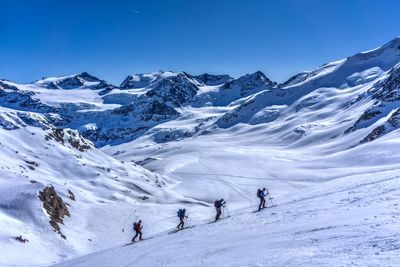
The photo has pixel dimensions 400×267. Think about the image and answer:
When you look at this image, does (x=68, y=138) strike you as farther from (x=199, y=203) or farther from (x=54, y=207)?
(x=54, y=207)

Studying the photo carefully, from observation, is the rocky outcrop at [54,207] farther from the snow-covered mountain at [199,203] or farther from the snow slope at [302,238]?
the snow slope at [302,238]

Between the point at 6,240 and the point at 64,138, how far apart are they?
4328 cm

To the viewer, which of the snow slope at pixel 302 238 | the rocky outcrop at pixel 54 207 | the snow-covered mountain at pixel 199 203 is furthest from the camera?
the rocky outcrop at pixel 54 207

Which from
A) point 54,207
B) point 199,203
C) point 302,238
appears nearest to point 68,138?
point 199,203

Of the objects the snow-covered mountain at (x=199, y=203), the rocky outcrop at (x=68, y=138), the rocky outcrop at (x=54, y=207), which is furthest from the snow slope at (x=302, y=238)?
the rocky outcrop at (x=68, y=138)

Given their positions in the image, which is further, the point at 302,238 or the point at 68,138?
the point at 68,138

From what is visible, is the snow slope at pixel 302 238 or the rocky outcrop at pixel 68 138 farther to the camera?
the rocky outcrop at pixel 68 138

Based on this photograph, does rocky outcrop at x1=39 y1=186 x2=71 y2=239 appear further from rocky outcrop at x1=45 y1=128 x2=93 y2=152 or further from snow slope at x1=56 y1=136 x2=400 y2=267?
rocky outcrop at x1=45 y1=128 x2=93 y2=152

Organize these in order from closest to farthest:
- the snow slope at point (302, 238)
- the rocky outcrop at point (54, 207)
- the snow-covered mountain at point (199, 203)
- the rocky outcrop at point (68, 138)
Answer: the snow slope at point (302, 238) < the snow-covered mountain at point (199, 203) < the rocky outcrop at point (54, 207) < the rocky outcrop at point (68, 138)

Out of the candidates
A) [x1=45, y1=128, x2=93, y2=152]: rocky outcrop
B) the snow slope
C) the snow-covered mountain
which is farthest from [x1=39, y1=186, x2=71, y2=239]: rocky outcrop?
[x1=45, y1=128, x2=93, y2=152]: rocky outcrop

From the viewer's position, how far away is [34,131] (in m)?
74.7

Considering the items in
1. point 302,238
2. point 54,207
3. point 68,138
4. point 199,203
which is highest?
point 68,138

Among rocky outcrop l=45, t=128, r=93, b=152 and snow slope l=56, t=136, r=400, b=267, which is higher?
rocky outcrop l=45, t=128, r=93, b=152

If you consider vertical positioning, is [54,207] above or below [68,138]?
below
